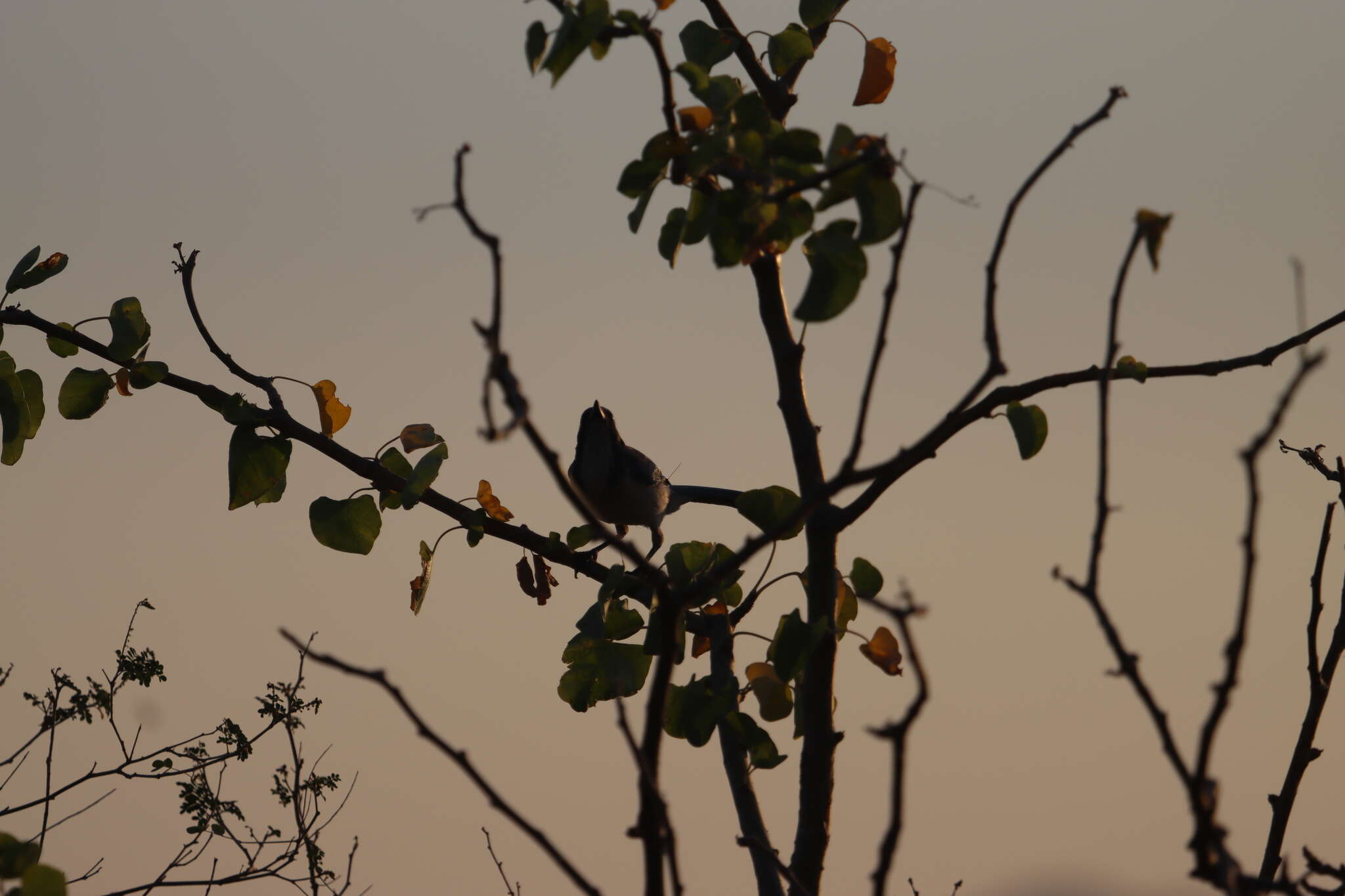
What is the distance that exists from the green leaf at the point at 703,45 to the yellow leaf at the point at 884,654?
56.6 inches

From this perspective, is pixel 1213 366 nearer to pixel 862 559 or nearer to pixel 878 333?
pixel 862 559

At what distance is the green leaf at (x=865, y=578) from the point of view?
3.37 m

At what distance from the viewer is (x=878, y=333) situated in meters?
1.62

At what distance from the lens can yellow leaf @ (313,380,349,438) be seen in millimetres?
4047

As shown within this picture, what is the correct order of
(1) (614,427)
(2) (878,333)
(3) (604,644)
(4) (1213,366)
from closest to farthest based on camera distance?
(2) (878,333), (4) (1213,366), (3) (604,644), (1) (614,427)

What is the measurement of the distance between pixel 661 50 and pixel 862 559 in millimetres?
1407

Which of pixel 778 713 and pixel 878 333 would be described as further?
pixel 778 713

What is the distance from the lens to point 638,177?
2686 mm

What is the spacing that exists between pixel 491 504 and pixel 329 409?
0.59 meters

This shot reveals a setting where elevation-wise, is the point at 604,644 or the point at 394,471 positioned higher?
the point at 394,471

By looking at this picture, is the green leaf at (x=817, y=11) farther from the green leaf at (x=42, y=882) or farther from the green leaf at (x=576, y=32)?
the green leaf at (x=42, y=882)


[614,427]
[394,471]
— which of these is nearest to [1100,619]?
[394,471]

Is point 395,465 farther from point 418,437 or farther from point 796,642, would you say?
point 796,642

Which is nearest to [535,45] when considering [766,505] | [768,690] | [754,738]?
[766,505]
